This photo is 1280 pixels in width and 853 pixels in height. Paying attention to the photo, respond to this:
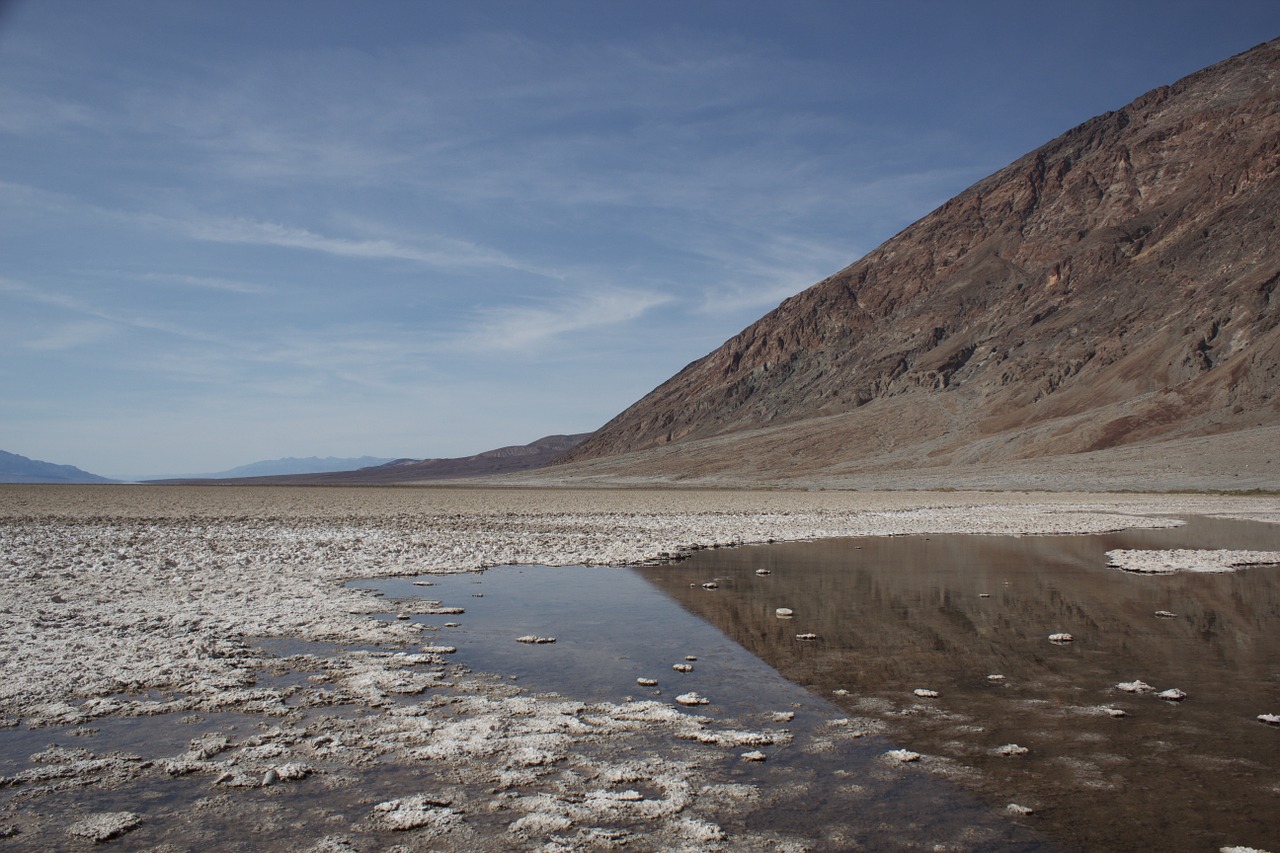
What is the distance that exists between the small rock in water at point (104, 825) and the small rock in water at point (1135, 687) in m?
7.84

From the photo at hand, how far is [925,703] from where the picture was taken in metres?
7.38

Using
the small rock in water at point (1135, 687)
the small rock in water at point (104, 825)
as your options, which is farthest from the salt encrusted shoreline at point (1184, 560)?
the small rock in water at point (104, 825)

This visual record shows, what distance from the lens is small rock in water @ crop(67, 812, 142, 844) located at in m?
4.74

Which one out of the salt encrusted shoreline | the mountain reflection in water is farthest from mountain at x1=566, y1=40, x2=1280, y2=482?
the mountain reflection in water

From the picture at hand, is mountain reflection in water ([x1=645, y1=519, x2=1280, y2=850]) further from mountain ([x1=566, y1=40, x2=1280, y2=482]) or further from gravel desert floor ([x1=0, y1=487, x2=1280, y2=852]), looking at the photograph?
mountain ([x1=566, y1=40, x2=1280, y2=482])

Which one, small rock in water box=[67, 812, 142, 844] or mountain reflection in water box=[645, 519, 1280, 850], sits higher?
small rock in water box=[67, 812, 142, 844]

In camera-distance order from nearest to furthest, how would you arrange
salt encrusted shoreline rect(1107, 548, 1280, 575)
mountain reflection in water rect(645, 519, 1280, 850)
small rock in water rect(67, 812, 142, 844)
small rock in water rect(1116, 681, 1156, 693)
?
small rock in water rect(67, 812, 142, 844) → mountain reflection in water rect(645, 519, 1280, 850) → small rock in water rect(1116, 681, 1156, 693) → salt encrusted shoreline rect(1107, 548, 1280, 575)

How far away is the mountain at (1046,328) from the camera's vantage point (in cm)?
8188

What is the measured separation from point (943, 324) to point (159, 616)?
410 feet

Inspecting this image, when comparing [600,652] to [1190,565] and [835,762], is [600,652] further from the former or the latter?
[1190,565]

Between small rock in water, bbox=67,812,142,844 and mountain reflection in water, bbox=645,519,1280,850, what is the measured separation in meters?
5.17

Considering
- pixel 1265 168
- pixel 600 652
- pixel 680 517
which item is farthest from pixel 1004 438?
pixel 600 652

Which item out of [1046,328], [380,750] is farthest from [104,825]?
[1046,328]

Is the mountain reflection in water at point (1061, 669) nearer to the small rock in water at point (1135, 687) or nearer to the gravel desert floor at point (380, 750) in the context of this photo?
the small rock in water at point (1135, 687)
